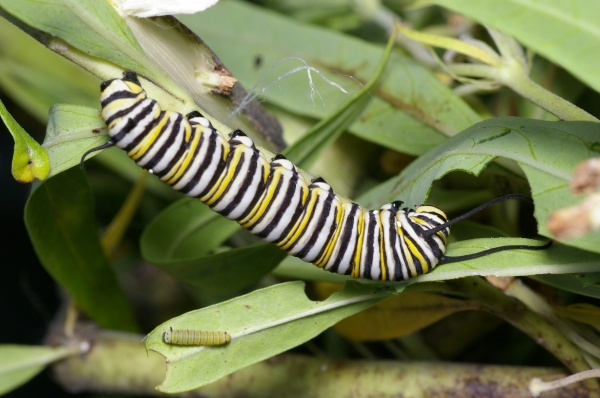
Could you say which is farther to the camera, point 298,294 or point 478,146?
point 298,294

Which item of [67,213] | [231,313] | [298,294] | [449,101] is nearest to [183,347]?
[231,313]

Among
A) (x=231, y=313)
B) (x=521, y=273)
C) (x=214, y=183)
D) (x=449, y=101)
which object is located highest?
(x=449, y=101)

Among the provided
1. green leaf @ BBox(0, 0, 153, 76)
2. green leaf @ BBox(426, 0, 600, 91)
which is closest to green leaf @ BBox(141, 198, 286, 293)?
green leaf @ BBox(0, 0, 153, 76)

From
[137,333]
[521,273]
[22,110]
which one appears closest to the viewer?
[521,273]

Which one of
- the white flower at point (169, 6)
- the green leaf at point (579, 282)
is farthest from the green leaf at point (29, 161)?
the green leaf at point (579, 282)

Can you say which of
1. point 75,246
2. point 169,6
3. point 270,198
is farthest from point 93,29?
point 75,246

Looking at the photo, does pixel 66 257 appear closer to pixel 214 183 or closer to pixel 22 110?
pixel 214 183

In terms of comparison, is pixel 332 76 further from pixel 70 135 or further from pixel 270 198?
pixel 70 135

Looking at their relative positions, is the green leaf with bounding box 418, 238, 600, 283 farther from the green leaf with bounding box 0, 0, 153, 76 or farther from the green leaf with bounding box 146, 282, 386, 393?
the green leaf with bounding box 0, 0, 153, 76
